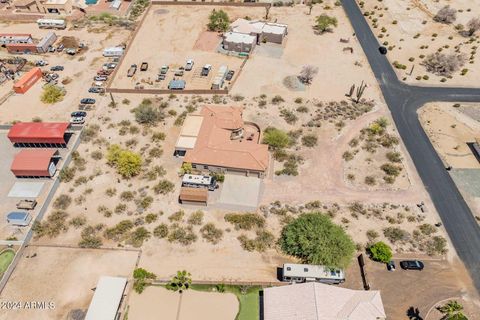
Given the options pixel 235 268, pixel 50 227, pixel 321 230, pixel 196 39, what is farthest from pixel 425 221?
pixel 196 39

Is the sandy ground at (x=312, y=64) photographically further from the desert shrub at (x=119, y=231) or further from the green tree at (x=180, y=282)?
the green tree at (x=180, y=282)

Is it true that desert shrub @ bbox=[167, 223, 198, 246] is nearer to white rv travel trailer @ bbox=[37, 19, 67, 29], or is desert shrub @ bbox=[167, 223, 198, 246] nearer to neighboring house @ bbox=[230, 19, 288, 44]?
neighboring house @ bbox=[230, 19, 288, 44]

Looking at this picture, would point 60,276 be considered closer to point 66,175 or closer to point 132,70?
point 66,175

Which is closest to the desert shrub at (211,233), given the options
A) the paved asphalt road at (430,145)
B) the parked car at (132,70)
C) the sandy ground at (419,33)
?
the paved asphalt road at (430,145)

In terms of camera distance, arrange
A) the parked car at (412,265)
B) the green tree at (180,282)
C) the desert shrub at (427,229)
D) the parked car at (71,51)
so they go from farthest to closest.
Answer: the parked car at (71,51) < the desert shrub at (427,229) < the parked car at (412,265) < the green tree at (180,282)

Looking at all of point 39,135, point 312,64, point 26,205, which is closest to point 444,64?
point 312,64

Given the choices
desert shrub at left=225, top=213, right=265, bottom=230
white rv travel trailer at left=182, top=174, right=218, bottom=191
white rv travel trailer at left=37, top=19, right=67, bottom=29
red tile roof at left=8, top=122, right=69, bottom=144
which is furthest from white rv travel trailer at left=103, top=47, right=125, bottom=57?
desert shrub at left=225, top=213, right=265, bottom=230

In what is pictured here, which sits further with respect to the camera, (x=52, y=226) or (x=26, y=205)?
(x=26, y=205)
